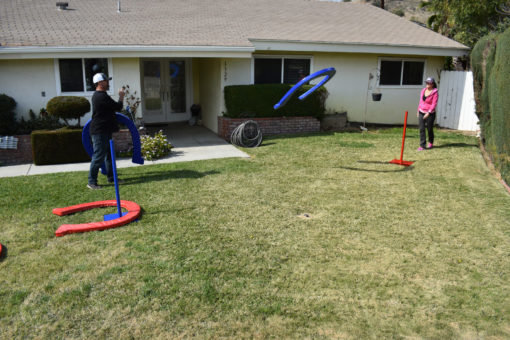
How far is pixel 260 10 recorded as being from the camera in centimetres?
1686

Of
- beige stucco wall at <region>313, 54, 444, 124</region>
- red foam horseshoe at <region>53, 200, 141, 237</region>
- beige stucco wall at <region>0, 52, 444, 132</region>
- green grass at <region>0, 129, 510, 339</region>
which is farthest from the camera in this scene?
beige stucco wall at <region>313, 54, 444, 124</region>

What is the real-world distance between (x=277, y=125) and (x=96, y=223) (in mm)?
7955

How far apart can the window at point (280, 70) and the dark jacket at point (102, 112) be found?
6772mm

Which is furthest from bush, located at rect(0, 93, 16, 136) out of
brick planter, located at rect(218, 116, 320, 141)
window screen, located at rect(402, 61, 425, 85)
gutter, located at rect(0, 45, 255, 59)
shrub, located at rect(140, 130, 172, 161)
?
window screen, located at rect(402, 61, 425, 85)

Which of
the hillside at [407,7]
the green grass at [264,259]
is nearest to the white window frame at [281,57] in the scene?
the green grass at [264,259]

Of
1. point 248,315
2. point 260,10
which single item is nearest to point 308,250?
point 248,315

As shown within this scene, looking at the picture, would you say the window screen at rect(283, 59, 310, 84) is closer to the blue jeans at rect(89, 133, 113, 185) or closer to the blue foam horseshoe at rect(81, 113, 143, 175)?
the blue foam horseshoe at rect(81, 113, 143, 175)

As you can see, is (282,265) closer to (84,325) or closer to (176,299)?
(176,299)

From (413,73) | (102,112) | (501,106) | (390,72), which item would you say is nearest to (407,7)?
(413,73)

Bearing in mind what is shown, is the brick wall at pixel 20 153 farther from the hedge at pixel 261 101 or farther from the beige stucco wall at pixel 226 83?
the hedge at pixel 261 101

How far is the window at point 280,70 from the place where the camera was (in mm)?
13672

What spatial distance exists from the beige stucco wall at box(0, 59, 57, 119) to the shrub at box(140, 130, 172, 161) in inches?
120

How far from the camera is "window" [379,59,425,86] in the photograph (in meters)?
15.1

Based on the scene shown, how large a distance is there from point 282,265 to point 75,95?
876 centimetres
